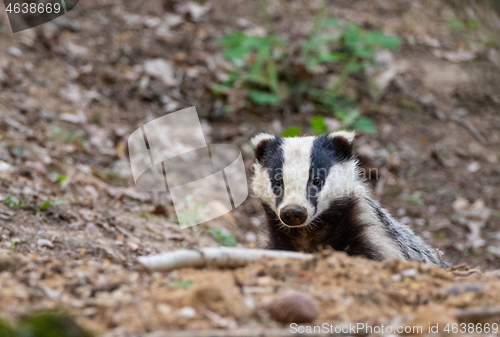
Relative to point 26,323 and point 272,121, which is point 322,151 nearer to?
point 26,323

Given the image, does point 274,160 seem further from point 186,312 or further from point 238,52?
point 238,52

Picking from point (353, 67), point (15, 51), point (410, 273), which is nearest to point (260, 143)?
point (410, 273)

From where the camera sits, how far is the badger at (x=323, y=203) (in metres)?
3.41

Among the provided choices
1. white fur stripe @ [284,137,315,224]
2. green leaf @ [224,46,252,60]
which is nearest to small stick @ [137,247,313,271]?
white fur stripe @ [284,137,315,224]

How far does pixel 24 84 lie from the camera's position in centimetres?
623

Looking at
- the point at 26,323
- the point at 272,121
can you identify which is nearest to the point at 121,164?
the point at 272,121

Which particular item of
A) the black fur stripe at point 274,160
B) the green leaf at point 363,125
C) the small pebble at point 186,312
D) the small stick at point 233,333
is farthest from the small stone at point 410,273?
the green leaf at point 363,125

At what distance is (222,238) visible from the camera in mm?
4863

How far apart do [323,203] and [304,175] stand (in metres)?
0.25

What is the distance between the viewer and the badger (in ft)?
Result: 11.2

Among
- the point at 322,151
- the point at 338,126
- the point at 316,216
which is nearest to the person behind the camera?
the point at 316,216

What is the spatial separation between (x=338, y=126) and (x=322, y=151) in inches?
126

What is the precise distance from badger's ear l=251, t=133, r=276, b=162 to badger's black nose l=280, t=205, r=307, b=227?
2.85ft

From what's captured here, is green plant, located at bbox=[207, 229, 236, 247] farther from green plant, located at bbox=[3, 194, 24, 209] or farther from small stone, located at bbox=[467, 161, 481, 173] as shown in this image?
small stone, located at bbox=[467, 161, 481, 173]
